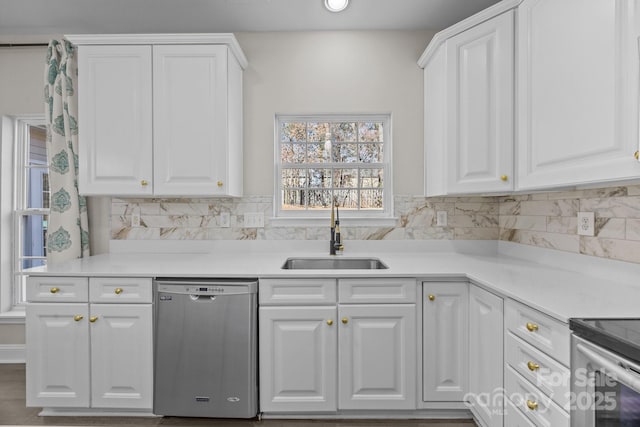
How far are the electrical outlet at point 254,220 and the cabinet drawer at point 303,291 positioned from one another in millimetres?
834

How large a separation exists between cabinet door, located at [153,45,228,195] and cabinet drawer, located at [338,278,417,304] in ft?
3.52

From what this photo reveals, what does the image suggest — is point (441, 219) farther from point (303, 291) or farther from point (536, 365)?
point (536, 365)

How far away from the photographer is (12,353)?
8.93 ft

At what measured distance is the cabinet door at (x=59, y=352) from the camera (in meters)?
1.94

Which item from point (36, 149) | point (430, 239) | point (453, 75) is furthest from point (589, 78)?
point (36, 149)

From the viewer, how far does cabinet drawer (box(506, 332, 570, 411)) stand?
1.15 m

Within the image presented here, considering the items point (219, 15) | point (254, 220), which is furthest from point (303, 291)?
point (219, 15)

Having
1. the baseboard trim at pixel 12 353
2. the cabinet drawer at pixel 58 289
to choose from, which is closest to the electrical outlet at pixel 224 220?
the cabinet drawer at pixel 58 289

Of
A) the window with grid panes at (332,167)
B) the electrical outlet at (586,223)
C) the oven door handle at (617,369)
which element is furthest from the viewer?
the window with grid panes at (332,167)

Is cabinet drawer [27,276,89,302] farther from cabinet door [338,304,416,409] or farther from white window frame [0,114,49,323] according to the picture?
Answer: cabinet door [338,304,416,409]

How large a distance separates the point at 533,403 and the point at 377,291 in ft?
2.72

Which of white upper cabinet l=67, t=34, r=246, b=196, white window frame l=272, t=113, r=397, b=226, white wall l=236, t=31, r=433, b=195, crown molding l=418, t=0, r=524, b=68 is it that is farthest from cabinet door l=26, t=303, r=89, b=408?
crown molding l=418, t=0, r=524, b=68

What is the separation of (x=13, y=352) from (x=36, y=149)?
1.63 m

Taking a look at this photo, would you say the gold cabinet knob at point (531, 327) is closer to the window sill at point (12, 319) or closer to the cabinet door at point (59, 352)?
the cabinet door at point (59, 352)
